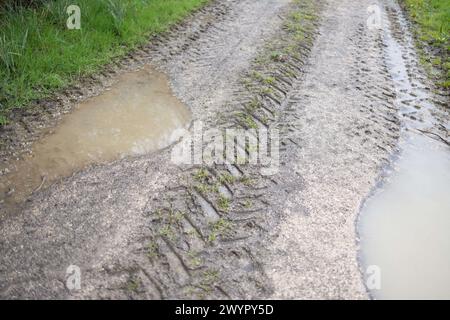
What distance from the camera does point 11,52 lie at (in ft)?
15.8

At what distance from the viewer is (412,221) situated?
3.68m

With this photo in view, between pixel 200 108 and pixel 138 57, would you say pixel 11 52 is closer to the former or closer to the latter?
pixel 138 57

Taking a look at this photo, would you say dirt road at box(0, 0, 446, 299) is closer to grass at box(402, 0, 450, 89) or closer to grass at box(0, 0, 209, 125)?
grass at box(0, 0, 209, 125)

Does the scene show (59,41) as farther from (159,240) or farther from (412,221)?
(412,221)

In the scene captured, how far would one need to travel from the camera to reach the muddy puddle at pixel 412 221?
10.3 feet

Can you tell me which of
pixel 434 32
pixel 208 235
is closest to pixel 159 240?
pixel 208 235

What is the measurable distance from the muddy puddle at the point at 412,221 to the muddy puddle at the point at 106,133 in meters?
2.21

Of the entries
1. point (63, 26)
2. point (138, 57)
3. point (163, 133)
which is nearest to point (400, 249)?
point (163, 133)

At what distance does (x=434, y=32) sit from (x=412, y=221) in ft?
17.9

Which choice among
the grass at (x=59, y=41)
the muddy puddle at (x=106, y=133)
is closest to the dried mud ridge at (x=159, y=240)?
the muddy puddle at (x=106, y=133)

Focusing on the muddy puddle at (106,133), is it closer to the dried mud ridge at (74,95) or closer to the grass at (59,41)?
the dried mud ridge at (74,95)

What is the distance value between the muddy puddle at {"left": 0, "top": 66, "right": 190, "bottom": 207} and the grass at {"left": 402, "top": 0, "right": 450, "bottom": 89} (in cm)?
400

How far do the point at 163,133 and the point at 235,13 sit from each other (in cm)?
444

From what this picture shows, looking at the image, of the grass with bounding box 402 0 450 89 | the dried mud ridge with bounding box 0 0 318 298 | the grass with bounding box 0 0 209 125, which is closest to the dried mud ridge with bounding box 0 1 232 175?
the dried mud ridge with bounding box 0 0 318 298
